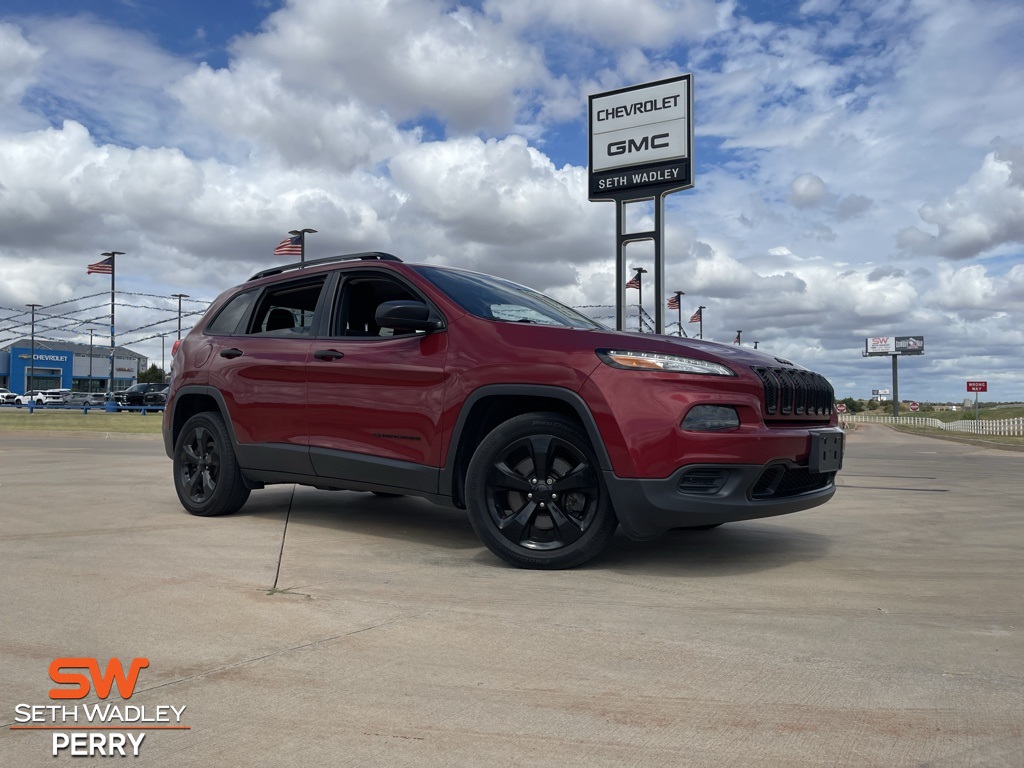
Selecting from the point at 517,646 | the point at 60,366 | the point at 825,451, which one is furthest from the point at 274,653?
the point at 60,366

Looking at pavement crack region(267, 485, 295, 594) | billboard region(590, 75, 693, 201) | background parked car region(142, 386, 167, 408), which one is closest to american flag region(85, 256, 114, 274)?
background parked car region(142, 386, 167, 408)

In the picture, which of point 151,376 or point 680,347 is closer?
point 680,347

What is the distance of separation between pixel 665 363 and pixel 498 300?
1402 mm

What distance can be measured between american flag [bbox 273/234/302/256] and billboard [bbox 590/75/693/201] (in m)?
14.9

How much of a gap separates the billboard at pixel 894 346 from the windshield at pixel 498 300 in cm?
14797

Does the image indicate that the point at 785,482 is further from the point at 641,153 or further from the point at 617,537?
the point at 641,153

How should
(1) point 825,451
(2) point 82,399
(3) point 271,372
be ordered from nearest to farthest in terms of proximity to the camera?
1. (1) point 825,451
2. (3) point 271,372
3. (2) point 82,399

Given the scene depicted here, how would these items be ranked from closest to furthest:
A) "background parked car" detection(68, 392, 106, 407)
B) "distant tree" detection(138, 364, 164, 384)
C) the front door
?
the front door, "background parked car" detection(68, 392, 106, 407), "distant tree" detection(138, 364, 164, 384)

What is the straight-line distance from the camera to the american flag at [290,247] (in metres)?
32.0

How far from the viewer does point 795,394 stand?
4.73 m

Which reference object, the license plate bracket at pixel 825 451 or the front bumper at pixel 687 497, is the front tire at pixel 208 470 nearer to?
the front bumper at pixel 687 497

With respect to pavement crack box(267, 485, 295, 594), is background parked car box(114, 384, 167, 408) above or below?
above

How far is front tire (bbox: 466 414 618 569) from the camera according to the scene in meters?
4.41

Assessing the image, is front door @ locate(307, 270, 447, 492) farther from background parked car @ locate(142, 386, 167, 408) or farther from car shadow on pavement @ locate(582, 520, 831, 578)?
background parked car @ locate(142, 386, 167, 408)
